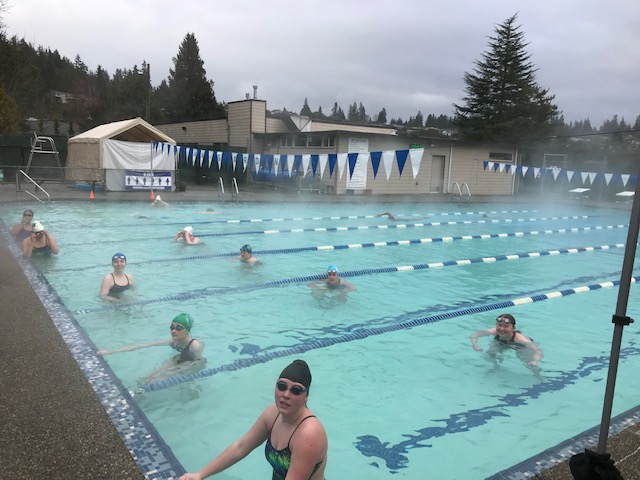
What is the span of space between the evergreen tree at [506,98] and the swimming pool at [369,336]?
1278 inches

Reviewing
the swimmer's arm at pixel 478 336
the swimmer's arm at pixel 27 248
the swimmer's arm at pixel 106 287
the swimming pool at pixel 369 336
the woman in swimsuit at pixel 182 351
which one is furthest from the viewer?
the swimmer's arm at pixel 27 248

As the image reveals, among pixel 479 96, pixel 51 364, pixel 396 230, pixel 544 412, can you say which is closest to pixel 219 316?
pixel 51 364

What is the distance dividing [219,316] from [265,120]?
2348 cm

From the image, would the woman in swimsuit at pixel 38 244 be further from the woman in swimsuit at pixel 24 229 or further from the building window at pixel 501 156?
the building window at pixel 501 156

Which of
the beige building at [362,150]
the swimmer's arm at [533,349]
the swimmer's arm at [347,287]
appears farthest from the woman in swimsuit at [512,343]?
the beige building at [362,150]

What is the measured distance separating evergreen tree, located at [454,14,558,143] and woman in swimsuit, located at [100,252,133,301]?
41.0 m

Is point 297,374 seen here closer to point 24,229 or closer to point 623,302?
point 623,302

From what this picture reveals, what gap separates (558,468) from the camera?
315 cm

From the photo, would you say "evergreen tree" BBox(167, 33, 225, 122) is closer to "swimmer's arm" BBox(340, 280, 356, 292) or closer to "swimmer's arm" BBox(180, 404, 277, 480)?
"swimmer's arm" BBox(340, 280, 356, 292)

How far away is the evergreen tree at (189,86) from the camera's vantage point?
61.8 m

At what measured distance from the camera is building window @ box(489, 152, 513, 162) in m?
30.3

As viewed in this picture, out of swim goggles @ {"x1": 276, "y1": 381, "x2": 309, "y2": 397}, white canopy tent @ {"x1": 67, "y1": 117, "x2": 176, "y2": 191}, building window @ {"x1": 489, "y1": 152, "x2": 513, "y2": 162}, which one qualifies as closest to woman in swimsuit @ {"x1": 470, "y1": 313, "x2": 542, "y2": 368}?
swim goggles @ {"x1": 276, "y1": 381, "x2": 309, "y2": 397}

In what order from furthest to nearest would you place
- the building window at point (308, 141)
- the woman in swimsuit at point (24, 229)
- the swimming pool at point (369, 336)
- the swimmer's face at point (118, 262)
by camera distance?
the building window at point (308, 141) < the woman in swimsuit at point (24, 229) < the swimmer's face at point (118, 262) < the swimming pool at point (369, 336)

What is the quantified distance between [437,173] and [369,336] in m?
24.0
